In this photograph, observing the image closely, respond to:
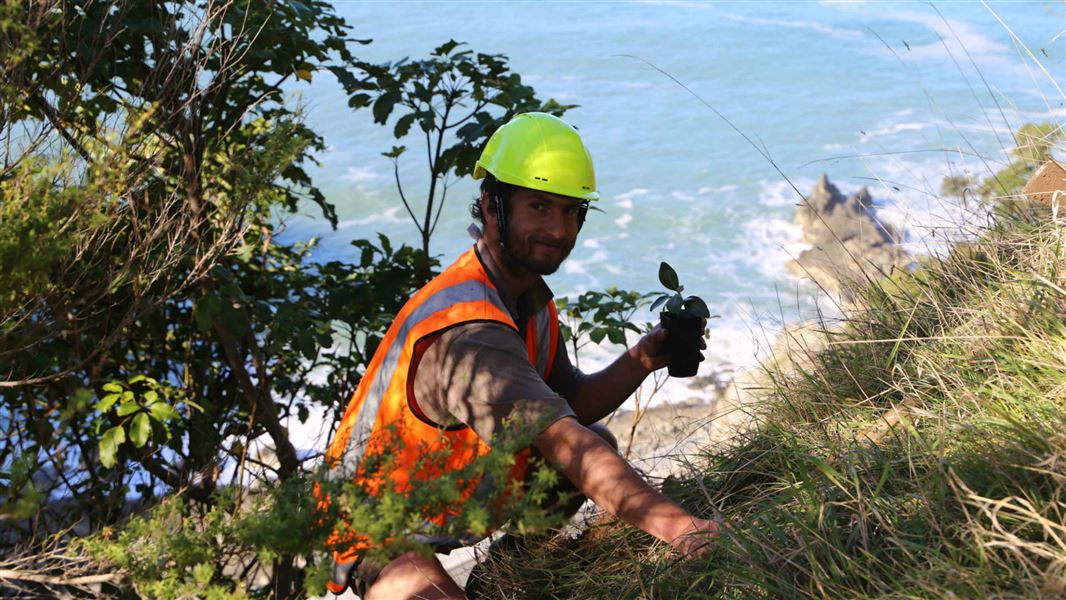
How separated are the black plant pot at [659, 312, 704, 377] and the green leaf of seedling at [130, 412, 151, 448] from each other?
181 centimetres

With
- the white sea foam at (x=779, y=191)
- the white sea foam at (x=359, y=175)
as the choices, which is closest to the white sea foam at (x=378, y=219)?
the white sea foam at (x=359, y=175)

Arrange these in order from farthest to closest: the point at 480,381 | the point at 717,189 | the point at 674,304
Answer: the point at 717,189, the point at 674,304, the point at 480,381

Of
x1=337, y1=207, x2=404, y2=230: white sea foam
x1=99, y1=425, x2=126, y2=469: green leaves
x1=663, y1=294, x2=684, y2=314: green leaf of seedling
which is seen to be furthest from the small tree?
x1=337, y1=207, x2=404, y2=230: white sea foam

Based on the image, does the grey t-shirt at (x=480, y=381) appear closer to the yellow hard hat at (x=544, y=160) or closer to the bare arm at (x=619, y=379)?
the yellow hard hat at (x=544, y=160)

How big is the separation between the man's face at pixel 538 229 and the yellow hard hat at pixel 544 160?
0.05 metres

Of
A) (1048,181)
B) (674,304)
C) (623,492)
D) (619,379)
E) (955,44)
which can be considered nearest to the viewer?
(623,492)

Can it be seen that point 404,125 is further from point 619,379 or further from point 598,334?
point 619,379

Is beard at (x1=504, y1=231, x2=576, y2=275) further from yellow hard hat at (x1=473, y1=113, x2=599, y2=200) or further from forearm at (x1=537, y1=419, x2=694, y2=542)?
forearm at (x1=537, y1=419, x2=694, y2=542)

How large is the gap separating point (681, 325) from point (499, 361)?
87cm

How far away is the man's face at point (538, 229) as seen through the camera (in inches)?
127

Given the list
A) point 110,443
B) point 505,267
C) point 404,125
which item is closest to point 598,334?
point 505,267

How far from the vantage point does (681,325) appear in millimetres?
3500

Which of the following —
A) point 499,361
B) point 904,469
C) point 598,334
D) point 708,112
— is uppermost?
point 499,361

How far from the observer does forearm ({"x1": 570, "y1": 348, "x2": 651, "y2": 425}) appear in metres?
3.68
